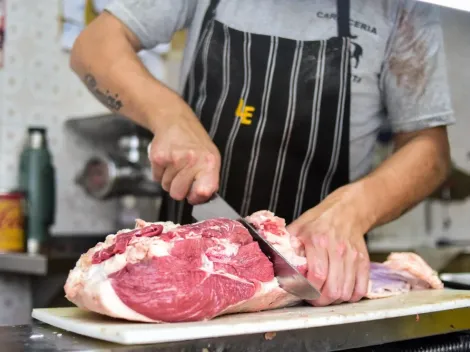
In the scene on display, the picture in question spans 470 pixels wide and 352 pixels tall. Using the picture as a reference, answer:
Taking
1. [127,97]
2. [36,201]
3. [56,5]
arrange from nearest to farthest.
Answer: [127,97] → [36,201] → [56,5]

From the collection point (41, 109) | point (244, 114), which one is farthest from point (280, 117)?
point (41, 109)

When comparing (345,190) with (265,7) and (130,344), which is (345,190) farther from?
(130,344)

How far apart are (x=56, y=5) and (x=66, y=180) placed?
794mm

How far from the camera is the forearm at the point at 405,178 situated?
1556 millimetres

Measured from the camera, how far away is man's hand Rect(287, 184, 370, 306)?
1.31 meters

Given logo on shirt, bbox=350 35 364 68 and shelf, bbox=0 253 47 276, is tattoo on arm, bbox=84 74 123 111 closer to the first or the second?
logo on shirt, bbox=350 35 364 68

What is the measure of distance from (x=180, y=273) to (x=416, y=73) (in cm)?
103

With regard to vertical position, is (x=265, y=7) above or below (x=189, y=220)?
above

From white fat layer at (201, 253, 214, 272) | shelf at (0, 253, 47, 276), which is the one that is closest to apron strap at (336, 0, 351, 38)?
white fat layer at (201, 253, 214, 272)

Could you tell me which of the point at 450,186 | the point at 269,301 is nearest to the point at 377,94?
the point at 269,301

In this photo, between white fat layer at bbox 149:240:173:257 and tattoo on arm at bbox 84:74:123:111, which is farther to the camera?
tattoo on arm at bbox 84:74:123:111

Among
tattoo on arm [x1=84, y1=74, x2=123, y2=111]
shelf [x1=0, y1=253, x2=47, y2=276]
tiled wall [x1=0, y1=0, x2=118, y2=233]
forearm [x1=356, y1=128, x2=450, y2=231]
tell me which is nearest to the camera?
forearm [x1=356, y1=128, x2=450, y2=231]

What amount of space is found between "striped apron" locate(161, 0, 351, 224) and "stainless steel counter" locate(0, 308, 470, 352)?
676 mm

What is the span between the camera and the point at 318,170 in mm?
1848
